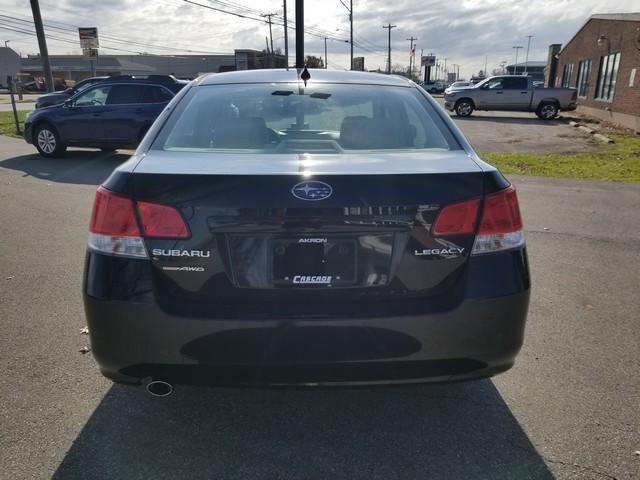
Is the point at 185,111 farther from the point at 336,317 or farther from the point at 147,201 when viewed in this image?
the point at 336,317

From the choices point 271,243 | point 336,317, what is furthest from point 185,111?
point 336,317

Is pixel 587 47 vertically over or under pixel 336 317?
over

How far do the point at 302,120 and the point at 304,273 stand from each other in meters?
1.52

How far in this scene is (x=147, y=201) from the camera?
210 cm

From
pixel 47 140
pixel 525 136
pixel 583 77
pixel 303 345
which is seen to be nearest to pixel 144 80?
pixel 47 140

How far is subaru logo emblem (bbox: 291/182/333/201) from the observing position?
2.07 meters

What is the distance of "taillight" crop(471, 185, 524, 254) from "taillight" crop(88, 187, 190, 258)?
1.19m

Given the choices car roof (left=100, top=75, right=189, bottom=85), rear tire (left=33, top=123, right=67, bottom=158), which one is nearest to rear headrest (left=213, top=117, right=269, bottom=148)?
car roof (left=100, top=75, right=189, bottom=85)

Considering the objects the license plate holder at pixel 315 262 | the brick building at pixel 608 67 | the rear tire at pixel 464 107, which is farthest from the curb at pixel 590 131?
the license plate holder at pixel 315 262

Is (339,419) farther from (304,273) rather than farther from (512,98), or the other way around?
(512,98)

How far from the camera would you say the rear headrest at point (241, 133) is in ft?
9.14

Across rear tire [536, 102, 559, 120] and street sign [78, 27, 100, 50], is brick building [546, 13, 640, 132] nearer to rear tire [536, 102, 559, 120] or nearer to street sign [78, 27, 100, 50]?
rear tire [536, 102, 559, 120]

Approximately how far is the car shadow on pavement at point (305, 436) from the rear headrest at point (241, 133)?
1.31 m

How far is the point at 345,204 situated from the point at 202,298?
2.25 ft
